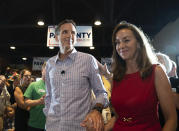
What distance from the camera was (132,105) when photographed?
1333 millimetres

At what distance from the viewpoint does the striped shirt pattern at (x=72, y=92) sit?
1502mm

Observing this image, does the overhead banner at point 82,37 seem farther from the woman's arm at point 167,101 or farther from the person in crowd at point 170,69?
the woman's arm at point 167,101

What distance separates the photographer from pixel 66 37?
176 cm

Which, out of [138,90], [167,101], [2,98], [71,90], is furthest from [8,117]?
[167,101]

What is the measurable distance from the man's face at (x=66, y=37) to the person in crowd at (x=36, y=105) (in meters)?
0.96

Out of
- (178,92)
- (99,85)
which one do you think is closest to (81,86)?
(99,85)

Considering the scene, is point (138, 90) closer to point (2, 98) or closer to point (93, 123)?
point (93, 123)

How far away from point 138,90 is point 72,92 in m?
0.56

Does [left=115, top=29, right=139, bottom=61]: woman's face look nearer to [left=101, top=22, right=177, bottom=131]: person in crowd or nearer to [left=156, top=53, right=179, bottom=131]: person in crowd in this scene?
[left=101, top=22, right=177, bottom=131]: person in crowd

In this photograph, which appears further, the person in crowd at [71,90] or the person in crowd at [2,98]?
the person in crowd at [2,98]

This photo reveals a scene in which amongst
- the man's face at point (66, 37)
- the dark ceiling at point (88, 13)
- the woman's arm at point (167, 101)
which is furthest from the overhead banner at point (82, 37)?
the woman's arm at point (167, 101)

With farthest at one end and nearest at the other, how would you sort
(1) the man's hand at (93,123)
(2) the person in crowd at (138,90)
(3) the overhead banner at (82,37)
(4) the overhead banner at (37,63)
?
(4) the overhead banner at (37,63) → (3) the overhead banner at (82,37) → (2) the person in crowd at (138,90) → (1) the man's hand at (93,123)

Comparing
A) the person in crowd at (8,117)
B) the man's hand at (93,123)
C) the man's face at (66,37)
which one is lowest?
the person in crowd at (8,117)

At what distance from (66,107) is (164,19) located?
5203 millimetres
